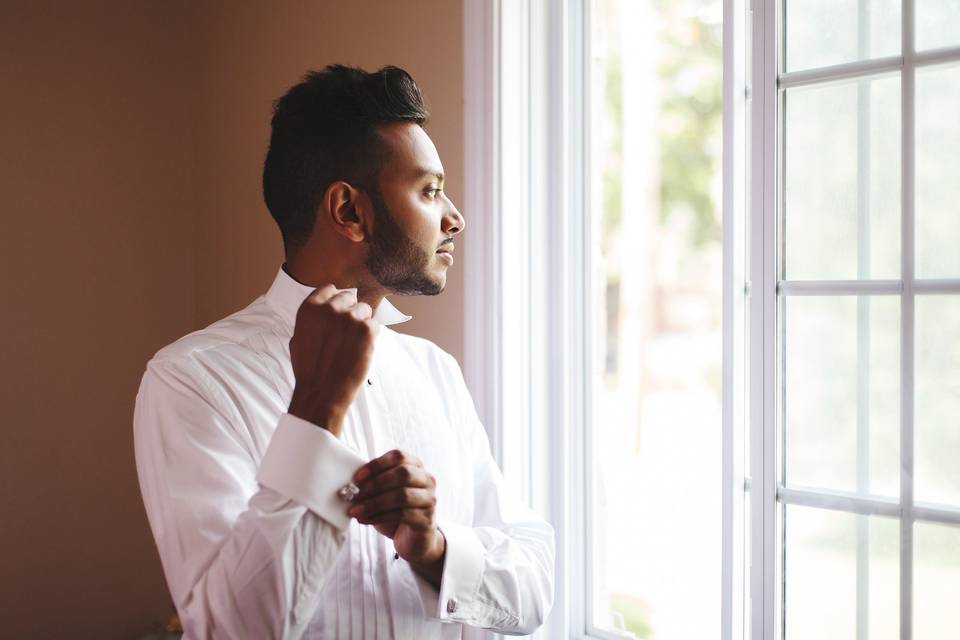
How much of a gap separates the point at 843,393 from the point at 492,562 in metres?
0.66

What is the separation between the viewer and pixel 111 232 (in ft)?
6.82

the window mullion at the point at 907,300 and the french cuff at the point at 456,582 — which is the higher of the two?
the window mullion at the point at 907,300

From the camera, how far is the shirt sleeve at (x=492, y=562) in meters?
1.09

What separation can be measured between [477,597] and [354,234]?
1.84 feet

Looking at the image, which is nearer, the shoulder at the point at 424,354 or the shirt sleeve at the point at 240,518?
the shirt sleeve at the point at 240,518

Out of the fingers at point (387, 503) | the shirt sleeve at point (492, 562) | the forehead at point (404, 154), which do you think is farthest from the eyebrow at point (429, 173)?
the fingers at point (387, 503)

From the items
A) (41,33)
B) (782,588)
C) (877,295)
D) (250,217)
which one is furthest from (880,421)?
(41,33)

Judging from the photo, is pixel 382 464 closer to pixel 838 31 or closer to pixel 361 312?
pixel 361 312

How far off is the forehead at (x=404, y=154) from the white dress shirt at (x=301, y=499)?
23 cm

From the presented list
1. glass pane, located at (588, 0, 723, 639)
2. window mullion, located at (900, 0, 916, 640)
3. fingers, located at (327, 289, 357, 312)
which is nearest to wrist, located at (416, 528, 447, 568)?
fingers, located at (327, 289, 357, 312)

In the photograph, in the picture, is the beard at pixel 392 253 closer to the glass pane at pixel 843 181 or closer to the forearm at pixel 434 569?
the forearm at pixel 434 569

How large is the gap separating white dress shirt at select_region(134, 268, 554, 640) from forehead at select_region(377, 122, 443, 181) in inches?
9.2

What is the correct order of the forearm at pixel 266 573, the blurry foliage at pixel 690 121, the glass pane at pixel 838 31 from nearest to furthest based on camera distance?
1. the forearm at pixel 266 573
2. the glass pane at pixel 838 31
3. the blurry foliage at pixel 690 121

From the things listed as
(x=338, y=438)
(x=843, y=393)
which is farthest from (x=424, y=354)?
(x=843, y=393)
